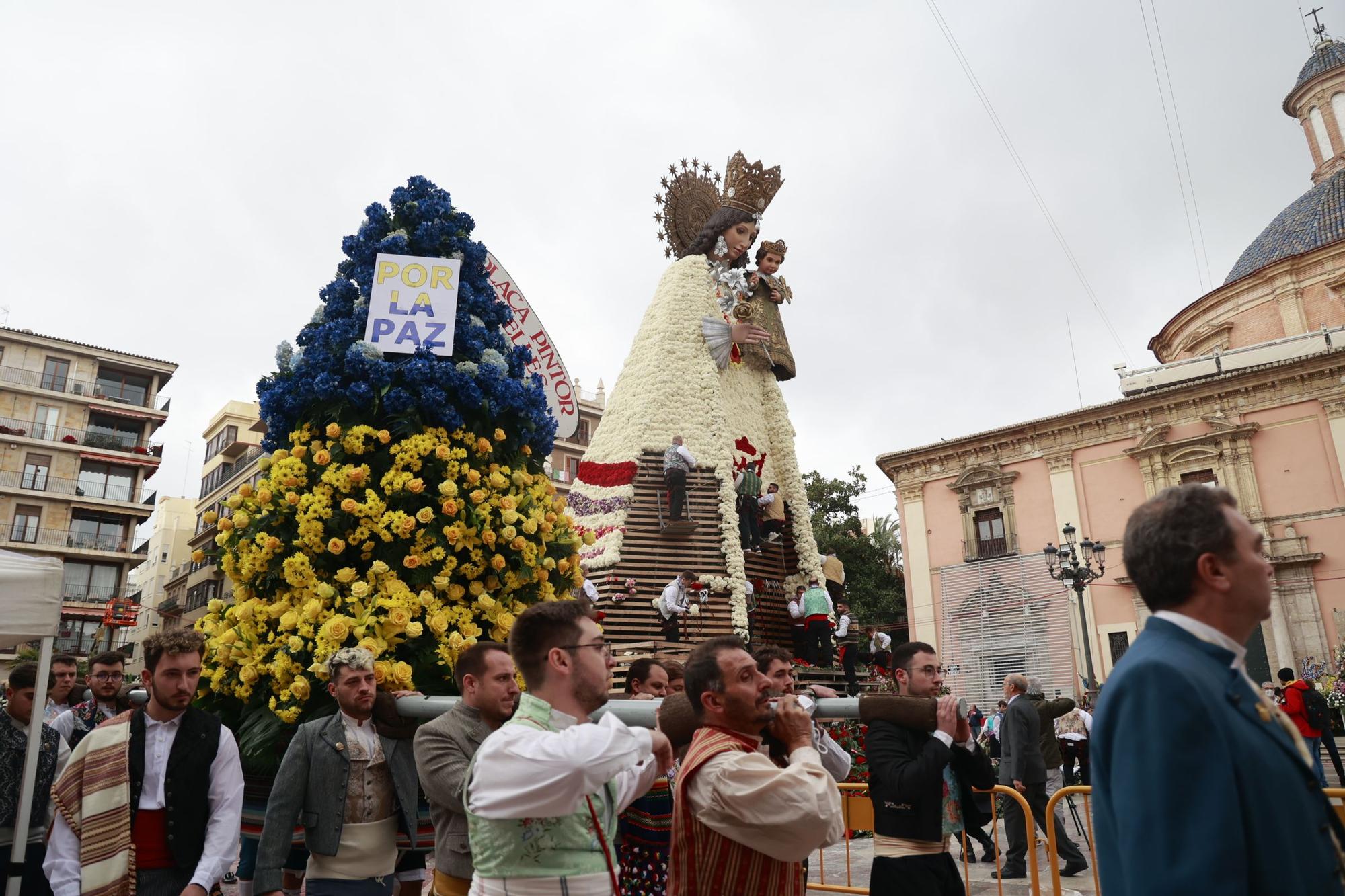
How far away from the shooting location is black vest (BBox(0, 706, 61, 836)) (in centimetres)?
437

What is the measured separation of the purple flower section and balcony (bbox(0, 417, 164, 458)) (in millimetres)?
36442

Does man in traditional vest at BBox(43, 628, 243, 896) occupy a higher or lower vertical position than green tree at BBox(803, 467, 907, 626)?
lower

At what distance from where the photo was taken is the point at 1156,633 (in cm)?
203

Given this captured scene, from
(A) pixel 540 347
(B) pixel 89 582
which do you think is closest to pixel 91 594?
(B) pixel 89 582

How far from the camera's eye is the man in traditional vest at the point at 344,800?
13.3 feet

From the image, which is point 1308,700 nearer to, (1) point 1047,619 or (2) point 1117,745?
(2) point 1117,745

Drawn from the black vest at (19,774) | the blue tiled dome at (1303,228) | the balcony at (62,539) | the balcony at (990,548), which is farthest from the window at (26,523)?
the blue tiled dome at (1303,228)

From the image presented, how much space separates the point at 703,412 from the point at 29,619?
11036 mm

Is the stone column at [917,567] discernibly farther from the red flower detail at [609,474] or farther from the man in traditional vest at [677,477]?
the red flower detail at [609,474]

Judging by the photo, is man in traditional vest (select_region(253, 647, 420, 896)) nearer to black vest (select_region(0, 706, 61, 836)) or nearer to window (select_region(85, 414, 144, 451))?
black vest (select_region(0, 706, 61, 836))

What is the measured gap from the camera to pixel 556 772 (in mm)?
2367

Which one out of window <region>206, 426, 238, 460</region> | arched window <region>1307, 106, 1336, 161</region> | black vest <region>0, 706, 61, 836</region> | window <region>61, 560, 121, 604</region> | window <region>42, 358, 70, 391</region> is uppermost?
arched window <region>1307, 106, 1336, 161</region>

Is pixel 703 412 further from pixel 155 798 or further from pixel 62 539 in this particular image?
pixel 62 539

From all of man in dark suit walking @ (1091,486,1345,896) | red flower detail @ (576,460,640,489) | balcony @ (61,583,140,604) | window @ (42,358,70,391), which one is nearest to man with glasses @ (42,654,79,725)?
man in dark suit walking @ (1091,486,1345,896)
